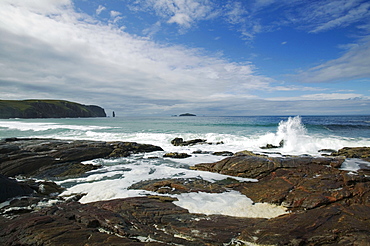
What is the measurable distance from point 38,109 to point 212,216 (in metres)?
152

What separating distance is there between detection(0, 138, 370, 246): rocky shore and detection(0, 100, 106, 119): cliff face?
14138cm

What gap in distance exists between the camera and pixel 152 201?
5.79 m

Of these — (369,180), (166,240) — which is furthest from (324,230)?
(369,180)

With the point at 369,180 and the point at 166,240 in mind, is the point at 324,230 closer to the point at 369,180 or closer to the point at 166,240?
the point at 166,240

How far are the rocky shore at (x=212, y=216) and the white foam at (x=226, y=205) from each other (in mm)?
308

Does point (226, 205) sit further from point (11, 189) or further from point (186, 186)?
point (11, 189)

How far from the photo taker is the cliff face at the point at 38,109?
114 metres

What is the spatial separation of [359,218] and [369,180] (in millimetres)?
2733

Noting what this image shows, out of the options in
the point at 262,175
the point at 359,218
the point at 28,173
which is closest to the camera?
the point at 359,218

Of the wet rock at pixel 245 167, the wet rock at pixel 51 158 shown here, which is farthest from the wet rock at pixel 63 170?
the wet rock at pixel 245 167

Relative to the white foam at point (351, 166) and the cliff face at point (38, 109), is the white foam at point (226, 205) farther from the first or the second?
the cliff face at point (38, 109)

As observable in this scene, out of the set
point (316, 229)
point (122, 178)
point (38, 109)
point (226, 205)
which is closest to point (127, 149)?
point (122, 178)

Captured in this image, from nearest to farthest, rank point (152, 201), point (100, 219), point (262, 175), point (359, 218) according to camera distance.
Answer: point (359, 218)
point (100, 219)
point (152, 201)
point (262, 175)

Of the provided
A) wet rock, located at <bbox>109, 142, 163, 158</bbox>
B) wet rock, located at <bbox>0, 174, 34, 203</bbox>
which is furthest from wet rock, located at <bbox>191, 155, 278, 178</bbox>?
wet rock, located at <bbox>109, 142, 163, 158</bbox>
